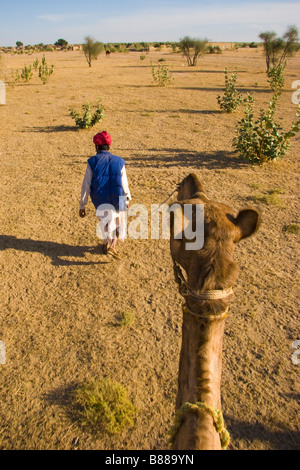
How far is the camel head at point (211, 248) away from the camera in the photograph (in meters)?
1.33

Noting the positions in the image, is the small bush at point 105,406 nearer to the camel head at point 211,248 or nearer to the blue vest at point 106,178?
the camel head at point 211,248

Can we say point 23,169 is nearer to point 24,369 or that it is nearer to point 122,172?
point 122,172

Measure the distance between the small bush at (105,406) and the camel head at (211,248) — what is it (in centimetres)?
207

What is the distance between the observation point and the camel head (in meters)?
1.33

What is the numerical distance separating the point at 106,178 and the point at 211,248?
10.5 feet

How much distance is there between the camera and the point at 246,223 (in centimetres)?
149

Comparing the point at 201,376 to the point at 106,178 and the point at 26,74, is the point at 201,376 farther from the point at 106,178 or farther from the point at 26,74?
the point at 26,74

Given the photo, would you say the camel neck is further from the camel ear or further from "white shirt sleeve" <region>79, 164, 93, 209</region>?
"white shirt sleeve" <region>79, 164, 93, 209</region>

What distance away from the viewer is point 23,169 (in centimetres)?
823

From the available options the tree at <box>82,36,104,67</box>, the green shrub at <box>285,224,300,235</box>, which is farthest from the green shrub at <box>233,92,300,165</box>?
the tree at <box>82,36,104,67</box>

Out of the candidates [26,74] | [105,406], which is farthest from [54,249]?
[26,74]

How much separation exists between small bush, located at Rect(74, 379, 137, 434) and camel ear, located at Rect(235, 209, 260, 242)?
89.8 inches

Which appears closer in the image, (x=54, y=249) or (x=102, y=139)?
(x=102, y=139)
